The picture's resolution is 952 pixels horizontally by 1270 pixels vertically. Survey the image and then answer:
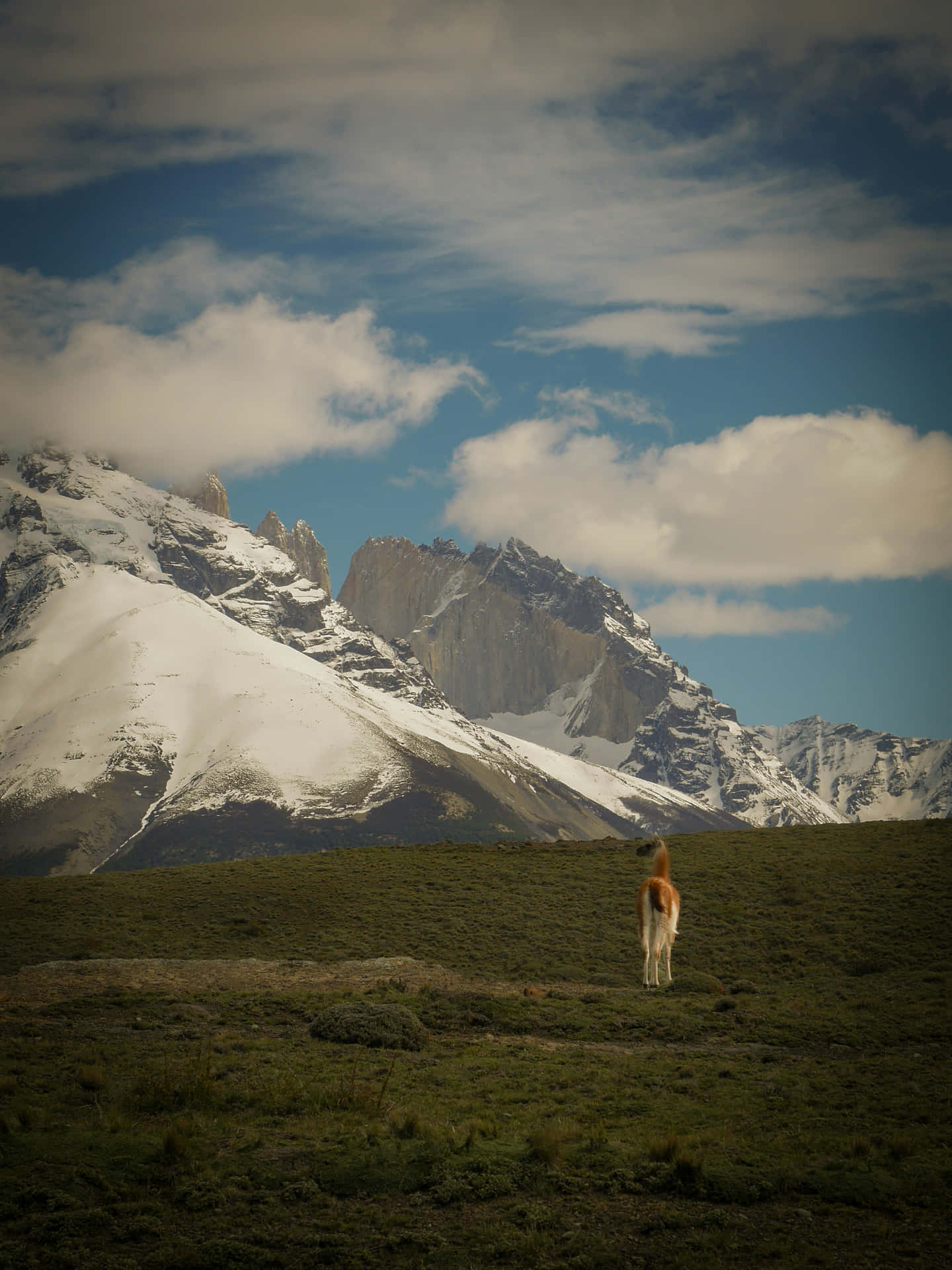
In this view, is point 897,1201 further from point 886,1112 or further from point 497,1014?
point 497,1014

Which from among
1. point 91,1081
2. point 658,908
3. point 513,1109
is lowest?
point 513,1109

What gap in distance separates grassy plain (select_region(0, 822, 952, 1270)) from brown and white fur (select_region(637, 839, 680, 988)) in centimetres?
189

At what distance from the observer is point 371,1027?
96.2 feet

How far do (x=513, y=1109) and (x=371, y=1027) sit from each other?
7.44m

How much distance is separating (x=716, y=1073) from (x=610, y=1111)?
4.35 meters

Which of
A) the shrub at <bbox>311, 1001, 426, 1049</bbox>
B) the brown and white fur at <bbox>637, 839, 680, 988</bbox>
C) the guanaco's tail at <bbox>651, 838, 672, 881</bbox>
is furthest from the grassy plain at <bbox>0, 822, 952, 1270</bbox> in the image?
the guanaco's tail at <bbox>651, 838, 672, 881</bbox>

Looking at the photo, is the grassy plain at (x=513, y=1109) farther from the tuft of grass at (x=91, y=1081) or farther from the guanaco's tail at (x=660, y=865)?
the guanaco's tail at (x=660, y=865)

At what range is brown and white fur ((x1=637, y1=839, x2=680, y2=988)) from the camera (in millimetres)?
33197

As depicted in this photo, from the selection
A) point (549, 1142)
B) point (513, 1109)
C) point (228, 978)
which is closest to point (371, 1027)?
point (513, 1109)

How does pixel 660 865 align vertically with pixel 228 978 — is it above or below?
above

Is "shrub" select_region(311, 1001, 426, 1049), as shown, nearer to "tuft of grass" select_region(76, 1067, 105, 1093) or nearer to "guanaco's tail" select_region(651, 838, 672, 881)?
"tuft of grass" select_region(76, 1067, 105, 1093)

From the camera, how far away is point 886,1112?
22.6 meters

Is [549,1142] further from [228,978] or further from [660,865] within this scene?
[228,978]

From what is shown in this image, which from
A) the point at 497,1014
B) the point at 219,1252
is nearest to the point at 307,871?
the point at 497,1014
